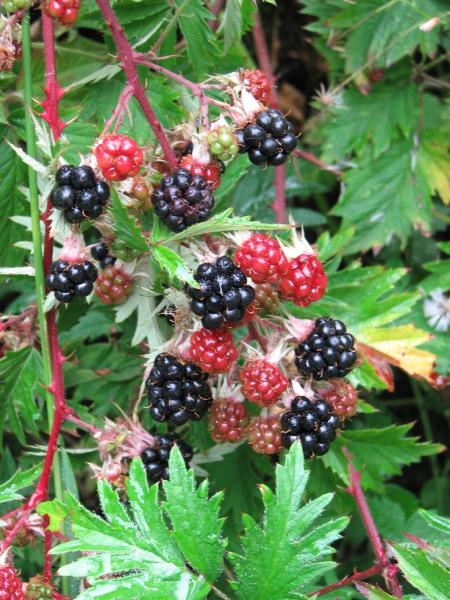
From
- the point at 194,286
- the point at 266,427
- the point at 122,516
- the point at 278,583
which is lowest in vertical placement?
the point at 278,583

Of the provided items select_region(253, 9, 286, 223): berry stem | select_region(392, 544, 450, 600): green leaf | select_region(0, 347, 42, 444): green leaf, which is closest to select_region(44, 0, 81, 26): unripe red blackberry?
select_region(0, 347, 42, 444): green leaf

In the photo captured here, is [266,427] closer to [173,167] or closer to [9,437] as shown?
[173,167]

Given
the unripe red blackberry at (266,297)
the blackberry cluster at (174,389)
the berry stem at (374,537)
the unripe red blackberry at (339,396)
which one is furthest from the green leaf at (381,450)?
the blackberry cluster at (174,389)

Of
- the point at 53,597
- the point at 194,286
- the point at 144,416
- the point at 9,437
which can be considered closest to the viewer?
the point at 194,286

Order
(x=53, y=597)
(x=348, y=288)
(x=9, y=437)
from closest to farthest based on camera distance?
1. (x=53, y=597)
2. (x=348, y=288)
3. (x=9, y=437)

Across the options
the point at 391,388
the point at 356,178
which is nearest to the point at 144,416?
the point at 391,388

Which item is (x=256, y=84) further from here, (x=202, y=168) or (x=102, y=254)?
(x=102, y=254)

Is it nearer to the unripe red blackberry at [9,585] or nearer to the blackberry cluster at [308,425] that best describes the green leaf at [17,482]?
the unripe red blackberry at [9,585]
